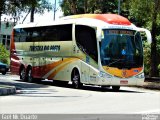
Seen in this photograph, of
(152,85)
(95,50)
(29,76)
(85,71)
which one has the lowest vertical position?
(152,85)

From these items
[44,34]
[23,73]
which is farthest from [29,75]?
[44,34]

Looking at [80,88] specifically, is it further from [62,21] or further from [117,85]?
[62,21]

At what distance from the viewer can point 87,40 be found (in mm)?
26516

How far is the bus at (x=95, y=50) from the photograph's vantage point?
84.6ft

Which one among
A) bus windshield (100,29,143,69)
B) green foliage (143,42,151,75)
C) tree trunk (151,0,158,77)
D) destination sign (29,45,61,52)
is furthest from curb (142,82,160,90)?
green foliage (143,42,151,75)

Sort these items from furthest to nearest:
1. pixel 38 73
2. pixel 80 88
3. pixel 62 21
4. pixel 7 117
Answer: pixel 38 73, pixel 62 21, pixel 80 88, pixel 7 117

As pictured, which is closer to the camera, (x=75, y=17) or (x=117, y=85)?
(x=117, y=85)

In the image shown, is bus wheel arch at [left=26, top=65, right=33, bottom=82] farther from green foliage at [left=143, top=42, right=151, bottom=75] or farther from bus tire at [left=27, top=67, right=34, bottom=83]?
green foliage at [left=143, top=42, right=151, bottom=75]

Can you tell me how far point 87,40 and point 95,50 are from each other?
2.71 ft

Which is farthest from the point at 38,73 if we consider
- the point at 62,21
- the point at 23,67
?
the point at 62,21

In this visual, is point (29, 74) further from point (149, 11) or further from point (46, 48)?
point (149, 11)

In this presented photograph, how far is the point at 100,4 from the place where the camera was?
154 feet

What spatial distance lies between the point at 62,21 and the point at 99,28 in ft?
15.3

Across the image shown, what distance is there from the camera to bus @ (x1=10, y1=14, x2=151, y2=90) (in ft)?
84.6
